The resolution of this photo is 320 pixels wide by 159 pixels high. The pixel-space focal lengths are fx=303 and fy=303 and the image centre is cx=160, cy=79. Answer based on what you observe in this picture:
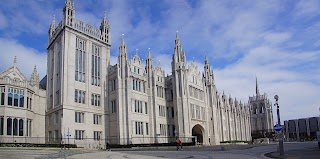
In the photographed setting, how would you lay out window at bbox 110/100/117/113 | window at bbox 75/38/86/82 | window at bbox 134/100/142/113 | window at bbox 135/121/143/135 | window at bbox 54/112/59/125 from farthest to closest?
window at bbox 134/100/142/113 → window at bbox 135/121/143/135 → window at bbox 110/100/117/113 → window at bbox 75/38/86/82 → window at bbox 54/112/59/125

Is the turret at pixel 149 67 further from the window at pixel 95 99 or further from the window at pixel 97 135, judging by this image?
the window at pixel 97 135

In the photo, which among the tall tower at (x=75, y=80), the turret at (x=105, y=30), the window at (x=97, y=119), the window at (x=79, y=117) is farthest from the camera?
the turret at (x=105, y=30)

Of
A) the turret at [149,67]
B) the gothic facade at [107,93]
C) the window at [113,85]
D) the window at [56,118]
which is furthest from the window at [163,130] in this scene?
the window at [56,118]

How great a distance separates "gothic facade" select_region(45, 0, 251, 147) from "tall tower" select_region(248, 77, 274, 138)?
5941 centimetres

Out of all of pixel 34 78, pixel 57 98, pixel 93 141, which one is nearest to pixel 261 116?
pixel 93 141

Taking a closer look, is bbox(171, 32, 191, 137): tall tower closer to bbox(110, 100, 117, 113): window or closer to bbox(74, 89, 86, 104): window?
bbox(110, 100, 117, 113): window

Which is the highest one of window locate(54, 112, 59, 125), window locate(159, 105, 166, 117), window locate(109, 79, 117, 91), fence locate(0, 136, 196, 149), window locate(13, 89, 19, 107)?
window locate(109, 79, 117, 91)

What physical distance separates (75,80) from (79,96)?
2751 mm

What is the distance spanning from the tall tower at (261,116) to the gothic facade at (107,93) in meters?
59.4

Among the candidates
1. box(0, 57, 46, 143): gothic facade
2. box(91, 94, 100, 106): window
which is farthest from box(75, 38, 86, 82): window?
box(0, 57, 46, 143): gothic facade

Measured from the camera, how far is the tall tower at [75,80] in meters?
47.7

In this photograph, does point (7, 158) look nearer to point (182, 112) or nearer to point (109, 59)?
point (109, 59)

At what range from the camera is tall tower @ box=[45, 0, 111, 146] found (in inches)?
1879

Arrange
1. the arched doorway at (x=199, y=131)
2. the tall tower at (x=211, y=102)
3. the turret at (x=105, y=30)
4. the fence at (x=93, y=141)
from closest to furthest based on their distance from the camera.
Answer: the fence at (x=93, y=141), the turret at (x=105, y=30), the arched doorway at (x=199, y=131), the tall tower at (x=211, y=102)
